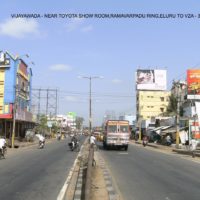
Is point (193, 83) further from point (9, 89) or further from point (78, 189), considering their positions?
point (78, 189)

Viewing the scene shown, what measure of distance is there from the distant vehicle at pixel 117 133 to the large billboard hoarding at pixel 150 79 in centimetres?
7316

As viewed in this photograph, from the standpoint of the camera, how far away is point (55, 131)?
465 feet

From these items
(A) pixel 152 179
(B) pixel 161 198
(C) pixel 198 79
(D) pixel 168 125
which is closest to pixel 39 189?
(B) pixel 161 198

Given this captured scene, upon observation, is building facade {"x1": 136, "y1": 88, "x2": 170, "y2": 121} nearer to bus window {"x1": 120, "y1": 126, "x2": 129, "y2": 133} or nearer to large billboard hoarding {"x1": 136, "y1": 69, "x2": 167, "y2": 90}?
large billboard hoarding {"x1": 136, "y1": 69, "x2": 167, "y2": 90}

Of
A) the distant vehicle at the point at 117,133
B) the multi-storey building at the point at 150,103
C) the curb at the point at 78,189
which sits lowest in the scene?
the curb at the point at 78,189

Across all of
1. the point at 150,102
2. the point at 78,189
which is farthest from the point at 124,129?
the point at 150,102

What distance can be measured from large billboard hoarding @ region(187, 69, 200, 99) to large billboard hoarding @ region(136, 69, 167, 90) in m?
48.8

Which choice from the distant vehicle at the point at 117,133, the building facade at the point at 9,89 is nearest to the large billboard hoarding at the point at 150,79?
the building facade at the point at 9,89

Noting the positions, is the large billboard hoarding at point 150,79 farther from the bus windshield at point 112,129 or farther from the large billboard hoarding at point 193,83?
the bus windshield at point 112,129

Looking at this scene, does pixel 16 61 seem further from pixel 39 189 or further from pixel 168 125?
pixel 39 189

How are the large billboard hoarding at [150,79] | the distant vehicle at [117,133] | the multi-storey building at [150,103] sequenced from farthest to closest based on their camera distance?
1. the multi-storey building at [150,103]
2. the large billboard hoarding at [150,79]
3. the distant vehicle at [117,133]

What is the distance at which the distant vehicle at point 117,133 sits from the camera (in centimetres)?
4788

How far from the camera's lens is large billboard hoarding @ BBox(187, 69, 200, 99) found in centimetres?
7000

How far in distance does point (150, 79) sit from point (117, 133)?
74.8 metres
